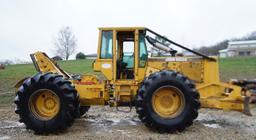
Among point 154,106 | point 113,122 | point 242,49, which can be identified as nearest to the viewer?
point 154,106

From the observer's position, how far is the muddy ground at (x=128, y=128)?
352 inches

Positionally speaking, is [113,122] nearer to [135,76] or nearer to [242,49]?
A: [135,76]

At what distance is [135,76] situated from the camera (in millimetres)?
10062

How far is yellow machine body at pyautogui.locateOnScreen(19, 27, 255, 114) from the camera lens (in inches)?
394

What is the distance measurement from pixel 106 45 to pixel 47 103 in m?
2.01

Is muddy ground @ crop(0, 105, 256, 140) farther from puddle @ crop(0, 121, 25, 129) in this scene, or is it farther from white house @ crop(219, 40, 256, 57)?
white house @ crop(219, 40, 256, 57)

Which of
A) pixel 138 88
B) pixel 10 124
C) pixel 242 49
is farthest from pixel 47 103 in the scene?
pixel 242 49

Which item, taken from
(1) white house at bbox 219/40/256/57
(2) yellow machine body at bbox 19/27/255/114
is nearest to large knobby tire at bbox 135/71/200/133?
(2) yellow machine body at bbox 19/27/255/114

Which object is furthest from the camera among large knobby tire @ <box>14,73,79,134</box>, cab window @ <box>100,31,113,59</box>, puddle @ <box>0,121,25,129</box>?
puddle @ <box>0,121,25,129</box>

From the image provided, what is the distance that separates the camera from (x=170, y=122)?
9.21 metres

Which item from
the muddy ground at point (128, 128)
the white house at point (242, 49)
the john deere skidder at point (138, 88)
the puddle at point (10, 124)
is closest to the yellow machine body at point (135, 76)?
the john deere skidder at point (138, 88)

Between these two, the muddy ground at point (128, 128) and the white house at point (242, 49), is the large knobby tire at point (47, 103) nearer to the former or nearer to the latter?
the muddy ground at point (128, 128)

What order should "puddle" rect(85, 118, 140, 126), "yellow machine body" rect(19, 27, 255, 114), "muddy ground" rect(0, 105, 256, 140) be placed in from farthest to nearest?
"puddle" rect(85, 118, 140, 126), "yellow machine body" rect(19, 27, 255, 114), "muddy ground" rect(0, 105, 256, 140)

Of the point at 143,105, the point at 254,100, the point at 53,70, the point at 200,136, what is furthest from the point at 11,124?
the point at 254,100
